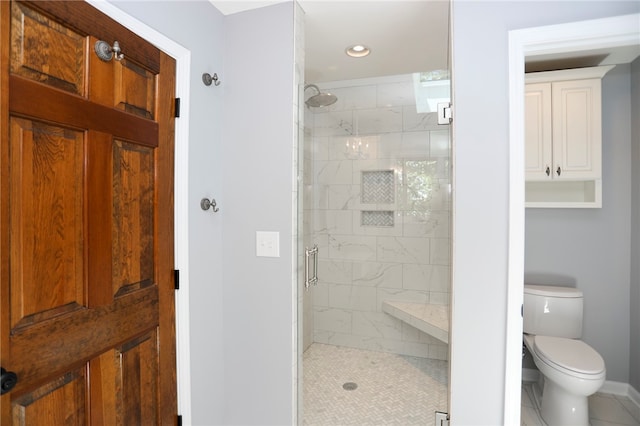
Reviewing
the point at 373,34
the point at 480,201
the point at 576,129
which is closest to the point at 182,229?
the point at 480,201

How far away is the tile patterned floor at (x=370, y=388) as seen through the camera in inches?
89.6

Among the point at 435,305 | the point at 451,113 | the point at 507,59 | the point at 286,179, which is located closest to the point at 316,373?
the point at 435,305

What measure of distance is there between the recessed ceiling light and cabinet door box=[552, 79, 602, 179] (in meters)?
1.32

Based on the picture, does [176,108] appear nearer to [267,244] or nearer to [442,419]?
[267,244]

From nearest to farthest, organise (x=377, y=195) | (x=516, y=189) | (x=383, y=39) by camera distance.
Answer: (x=516, y=189) < (x=383, y=39) < (x=377, y=195)

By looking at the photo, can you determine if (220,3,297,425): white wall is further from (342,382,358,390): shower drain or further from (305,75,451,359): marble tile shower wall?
(305,75,451,359): marble tile shower wall

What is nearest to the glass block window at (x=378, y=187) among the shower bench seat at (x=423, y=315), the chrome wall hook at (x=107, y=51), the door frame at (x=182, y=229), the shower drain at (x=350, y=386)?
the shower bench seat at (x=423, y=315)

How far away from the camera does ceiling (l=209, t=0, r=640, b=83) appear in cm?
189

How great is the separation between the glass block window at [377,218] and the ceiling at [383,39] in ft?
3.96

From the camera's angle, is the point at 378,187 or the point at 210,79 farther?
the point at 378,187

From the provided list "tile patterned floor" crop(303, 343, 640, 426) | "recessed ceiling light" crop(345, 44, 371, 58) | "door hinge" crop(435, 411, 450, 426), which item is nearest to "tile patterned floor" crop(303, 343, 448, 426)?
"tile patterned floor" crop(303, 343, 640, 426)

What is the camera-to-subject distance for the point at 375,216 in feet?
10.8

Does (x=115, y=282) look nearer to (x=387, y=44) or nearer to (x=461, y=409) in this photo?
(x=461, y=409)

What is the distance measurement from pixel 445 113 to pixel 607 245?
68.9 inches
